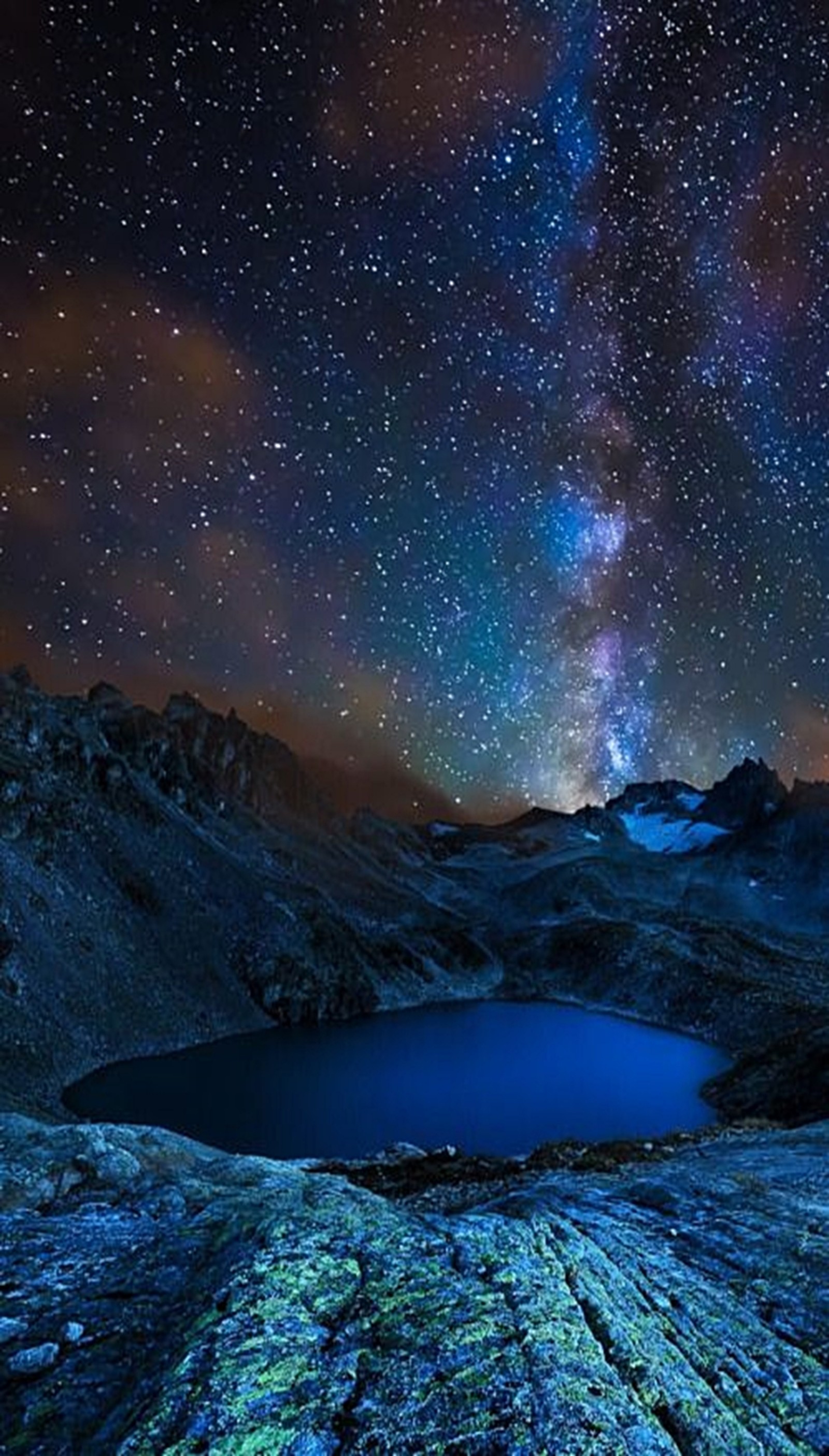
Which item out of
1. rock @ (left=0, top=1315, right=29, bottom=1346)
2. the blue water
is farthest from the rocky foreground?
the blue water

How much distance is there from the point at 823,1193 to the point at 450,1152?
21.2 metres

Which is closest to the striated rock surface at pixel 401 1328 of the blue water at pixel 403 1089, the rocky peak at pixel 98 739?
the blue water at pixel 403 1089

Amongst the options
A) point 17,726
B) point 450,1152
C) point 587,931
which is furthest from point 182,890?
point 587,931

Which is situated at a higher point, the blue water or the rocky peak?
the rocky peak

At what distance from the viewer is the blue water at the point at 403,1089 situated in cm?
5628

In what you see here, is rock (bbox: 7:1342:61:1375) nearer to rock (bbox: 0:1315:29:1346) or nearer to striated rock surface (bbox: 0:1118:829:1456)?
striated rock surface (bbox: 0:1118:829:1456)

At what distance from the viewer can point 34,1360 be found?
8.45m

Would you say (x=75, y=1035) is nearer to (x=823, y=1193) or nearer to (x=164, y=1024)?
(x=164, y=1024)

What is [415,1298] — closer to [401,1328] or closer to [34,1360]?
[401,1328]

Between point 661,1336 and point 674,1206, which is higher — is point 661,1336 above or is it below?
above

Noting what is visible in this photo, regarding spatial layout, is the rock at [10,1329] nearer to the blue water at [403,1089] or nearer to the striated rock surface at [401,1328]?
the striated rock surface at [401,1328]

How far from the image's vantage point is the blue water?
56.3 m

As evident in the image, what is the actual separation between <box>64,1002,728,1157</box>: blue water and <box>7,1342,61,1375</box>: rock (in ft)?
154

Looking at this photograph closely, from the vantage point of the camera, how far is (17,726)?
103000 mm
